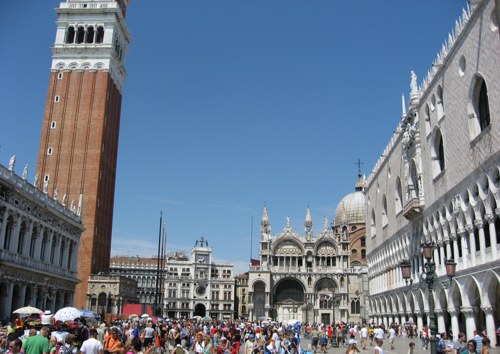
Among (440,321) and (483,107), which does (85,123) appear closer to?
(440,321)

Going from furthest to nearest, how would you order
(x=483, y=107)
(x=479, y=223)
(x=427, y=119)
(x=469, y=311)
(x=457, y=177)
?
(x=427, y=119) < (x=457, y=177) < (x=469, y=311) < (x=483, y=107) < (x=479, y=223)

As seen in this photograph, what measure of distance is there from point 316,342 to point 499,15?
19290 mm

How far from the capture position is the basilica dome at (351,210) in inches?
3366

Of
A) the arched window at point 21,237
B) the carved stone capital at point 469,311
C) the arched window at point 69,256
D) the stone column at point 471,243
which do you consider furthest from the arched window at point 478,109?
the arched window at point 69,256

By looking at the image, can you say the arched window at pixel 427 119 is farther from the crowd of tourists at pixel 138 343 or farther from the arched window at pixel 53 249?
the arched window at pixel 53 249

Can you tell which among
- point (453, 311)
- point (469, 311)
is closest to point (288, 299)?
point (453, 311)

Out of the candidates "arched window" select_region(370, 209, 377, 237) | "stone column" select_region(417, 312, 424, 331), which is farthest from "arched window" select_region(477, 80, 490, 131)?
"arched window" select_region(370, 209, 377, 237)

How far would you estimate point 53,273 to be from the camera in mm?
43938

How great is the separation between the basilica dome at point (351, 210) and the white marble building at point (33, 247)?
48047mm

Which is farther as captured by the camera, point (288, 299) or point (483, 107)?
point (288, 299)

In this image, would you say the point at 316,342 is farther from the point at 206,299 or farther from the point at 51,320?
the point at 206,299

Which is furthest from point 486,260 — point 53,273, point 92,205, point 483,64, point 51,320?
point 92,205

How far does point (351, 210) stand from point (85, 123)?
45.4 meters

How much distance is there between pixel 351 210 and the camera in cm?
8681
